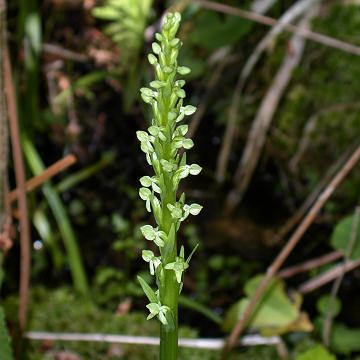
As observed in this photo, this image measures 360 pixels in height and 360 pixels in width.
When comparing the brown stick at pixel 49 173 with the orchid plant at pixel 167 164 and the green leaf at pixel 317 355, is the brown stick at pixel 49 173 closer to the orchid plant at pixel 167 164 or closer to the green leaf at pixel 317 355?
the green leaf at pixel 317 355

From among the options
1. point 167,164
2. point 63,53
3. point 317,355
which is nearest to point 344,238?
point 317,355

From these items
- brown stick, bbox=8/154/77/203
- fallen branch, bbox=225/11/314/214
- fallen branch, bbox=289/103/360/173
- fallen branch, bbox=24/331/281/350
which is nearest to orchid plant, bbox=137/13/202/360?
fallen branch, bbox=24/331/281/350

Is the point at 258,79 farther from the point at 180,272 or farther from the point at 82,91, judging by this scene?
the point at 180,272

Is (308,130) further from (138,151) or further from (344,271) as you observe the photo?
(344,271)

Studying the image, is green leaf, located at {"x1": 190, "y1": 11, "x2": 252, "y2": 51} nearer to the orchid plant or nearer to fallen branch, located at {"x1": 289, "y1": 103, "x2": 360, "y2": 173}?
fallen branch, located at {"x1": 289, "y1": 103, "x2": 360, "y2": 173}

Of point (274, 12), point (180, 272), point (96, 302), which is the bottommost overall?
point (96, 302)

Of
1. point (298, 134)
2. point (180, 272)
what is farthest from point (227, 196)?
point (180, 272)
